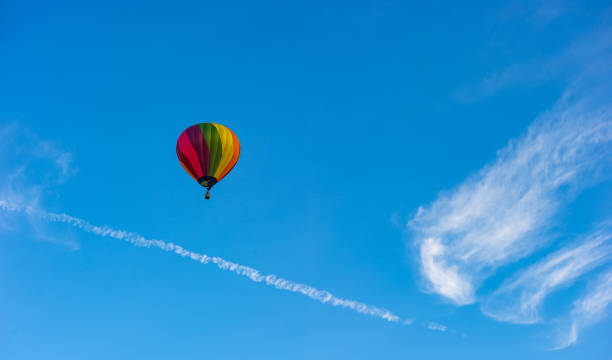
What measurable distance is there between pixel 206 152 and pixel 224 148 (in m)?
1.71

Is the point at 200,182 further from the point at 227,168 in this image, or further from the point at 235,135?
the point at 235,135

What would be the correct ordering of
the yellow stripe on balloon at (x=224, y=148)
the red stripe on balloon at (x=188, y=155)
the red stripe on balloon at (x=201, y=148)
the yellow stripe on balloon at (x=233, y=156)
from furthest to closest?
the yellow stripe on balloon at (x=233, y=156) < the yellow stripe on balloon at (x=224, y=148) < the red stripe on balloon at (x=188, y=155) < the red stripe on balloon at (x=201, y=148)

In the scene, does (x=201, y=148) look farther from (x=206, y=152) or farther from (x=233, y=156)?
(x=233, y=156)

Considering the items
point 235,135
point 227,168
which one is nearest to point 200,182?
point 227,168

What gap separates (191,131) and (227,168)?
15.5ft

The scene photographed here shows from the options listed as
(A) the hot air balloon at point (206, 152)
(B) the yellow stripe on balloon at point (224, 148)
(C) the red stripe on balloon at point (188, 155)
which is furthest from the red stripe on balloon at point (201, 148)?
(B) the yellow stripe on balloon at point (224, 148)

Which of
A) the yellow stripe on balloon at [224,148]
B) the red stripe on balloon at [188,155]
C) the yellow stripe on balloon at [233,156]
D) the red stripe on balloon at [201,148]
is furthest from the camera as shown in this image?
the yellow stripe on balloon at [233,156]

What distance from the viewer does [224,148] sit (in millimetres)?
42594

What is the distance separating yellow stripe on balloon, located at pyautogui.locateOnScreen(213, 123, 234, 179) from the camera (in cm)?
4234

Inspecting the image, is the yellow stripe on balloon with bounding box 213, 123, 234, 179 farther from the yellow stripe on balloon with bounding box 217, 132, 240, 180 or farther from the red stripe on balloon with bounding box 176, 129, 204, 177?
the red stripe on balloon with bounding box 176, 129, 204, 177

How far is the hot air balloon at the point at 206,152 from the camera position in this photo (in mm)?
41688

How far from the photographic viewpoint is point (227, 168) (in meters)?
43.2

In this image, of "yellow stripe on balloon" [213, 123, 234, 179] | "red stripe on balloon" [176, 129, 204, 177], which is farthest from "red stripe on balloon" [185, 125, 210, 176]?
"yellow stripe on balloon" [213, 123, 234, 179]

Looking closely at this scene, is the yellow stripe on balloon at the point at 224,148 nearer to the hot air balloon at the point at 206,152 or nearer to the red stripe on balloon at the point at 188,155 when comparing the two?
the hot air balloon at the point at 206,152
